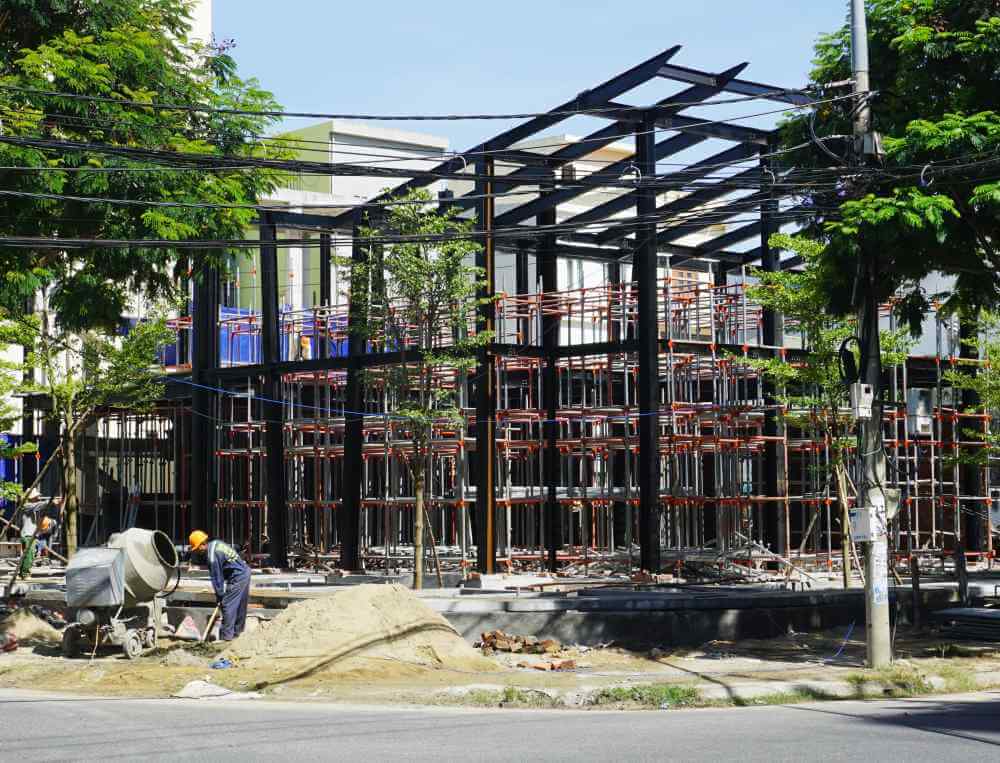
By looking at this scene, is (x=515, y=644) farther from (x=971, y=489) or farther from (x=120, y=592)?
(x=971, y=489)

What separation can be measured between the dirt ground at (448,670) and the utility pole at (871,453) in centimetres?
65

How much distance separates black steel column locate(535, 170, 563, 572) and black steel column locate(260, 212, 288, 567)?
263 inches

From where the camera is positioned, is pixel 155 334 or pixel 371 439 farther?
pixel 371 439

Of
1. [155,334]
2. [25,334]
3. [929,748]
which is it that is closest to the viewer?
[929,748]

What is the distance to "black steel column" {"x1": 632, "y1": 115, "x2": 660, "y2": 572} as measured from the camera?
1052 inches

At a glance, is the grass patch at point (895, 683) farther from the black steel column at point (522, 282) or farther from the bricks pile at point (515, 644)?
the black steel column at point (522, 282)

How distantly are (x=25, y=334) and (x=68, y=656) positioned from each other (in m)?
8.93

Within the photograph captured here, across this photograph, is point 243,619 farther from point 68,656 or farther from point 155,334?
point 155,334

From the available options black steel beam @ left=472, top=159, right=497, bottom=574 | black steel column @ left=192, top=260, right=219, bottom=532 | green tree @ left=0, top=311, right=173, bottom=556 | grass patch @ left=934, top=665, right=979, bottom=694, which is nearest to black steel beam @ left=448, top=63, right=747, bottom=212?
black steel beam @ left=472, top=159, right=497, bottom=574

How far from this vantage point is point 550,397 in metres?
30.9

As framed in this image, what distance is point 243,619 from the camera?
1811 cm

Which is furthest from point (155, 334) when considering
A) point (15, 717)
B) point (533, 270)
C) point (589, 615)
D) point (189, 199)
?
point (533, 270)

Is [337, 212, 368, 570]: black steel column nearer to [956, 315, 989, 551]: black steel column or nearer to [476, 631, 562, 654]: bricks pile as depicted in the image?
[476, 631, 562, 654]: bricks pile

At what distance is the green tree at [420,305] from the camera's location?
25.7 metres
